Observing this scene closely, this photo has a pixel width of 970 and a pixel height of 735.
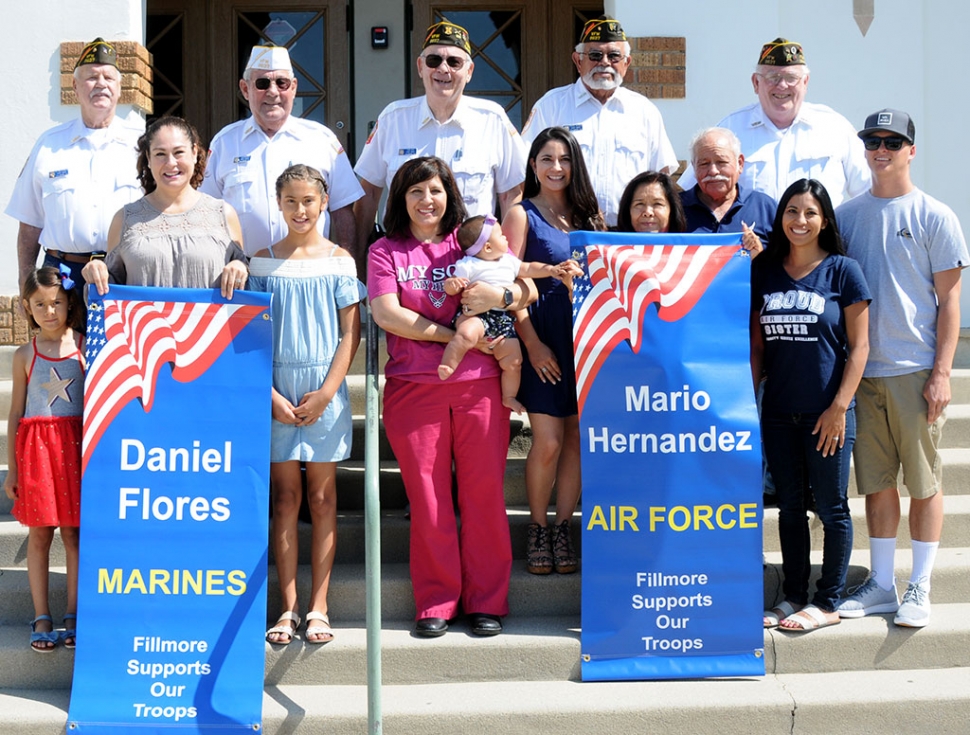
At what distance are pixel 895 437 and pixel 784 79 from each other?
5.72 ft

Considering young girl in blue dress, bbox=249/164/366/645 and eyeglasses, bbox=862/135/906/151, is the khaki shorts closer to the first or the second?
eyeglasses, bbox=862/135/906/151

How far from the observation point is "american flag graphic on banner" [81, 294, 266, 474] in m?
3.99

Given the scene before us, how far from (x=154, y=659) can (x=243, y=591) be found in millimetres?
379

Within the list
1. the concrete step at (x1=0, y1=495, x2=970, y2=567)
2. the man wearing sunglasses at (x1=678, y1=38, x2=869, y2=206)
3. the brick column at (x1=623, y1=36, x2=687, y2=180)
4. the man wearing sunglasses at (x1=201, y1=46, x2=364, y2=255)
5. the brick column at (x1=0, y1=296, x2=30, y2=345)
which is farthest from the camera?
the brick column at (x1=623, y1=36, x2=687, y2=180)

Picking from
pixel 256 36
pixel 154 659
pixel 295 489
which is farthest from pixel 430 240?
pixel 256 36

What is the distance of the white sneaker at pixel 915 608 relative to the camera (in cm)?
409

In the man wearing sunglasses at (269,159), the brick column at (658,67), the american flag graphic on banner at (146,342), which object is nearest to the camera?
the american flag graphic on banner at (146,342)

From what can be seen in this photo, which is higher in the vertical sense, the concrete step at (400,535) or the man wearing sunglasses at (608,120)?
the man wearing sunglasses at (608,120)

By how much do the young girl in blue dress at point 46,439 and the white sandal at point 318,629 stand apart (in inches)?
34.1

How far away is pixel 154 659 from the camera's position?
3844mm

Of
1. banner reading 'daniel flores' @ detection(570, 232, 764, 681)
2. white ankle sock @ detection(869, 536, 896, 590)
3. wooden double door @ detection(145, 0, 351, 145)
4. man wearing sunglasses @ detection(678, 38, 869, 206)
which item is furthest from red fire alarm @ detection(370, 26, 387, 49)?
white ankle sock @ detection(869, 536, 896, 590)

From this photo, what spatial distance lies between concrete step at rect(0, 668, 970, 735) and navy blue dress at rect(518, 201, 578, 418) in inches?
42.2

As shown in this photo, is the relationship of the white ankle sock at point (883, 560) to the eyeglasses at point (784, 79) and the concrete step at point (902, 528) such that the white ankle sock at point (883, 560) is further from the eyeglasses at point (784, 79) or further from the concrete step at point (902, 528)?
the eyeglasses at point (784, 79)

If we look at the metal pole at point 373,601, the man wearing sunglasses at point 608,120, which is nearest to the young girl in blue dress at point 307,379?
the metal pole at point 373,601
